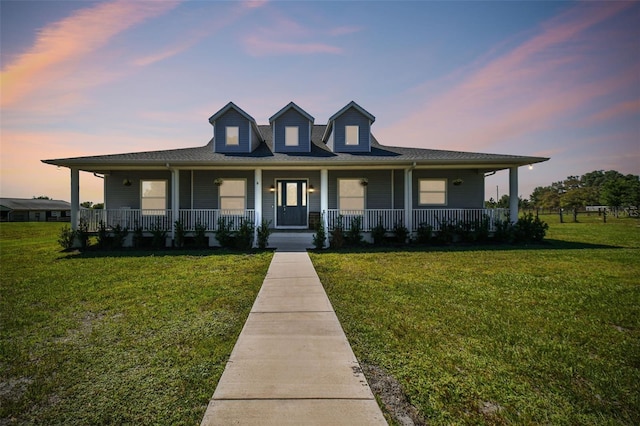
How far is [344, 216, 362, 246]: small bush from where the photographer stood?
36.6 ft

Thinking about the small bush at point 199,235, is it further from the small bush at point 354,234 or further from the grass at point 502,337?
the grass at point 502,337

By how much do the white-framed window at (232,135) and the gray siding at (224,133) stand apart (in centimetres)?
9

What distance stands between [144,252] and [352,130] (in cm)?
1027

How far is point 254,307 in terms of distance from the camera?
4.47 m

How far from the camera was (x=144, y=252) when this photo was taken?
10.3 meters

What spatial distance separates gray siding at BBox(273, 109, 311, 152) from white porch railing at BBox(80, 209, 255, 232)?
376 cm

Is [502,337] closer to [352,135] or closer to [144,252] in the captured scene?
[144,252]

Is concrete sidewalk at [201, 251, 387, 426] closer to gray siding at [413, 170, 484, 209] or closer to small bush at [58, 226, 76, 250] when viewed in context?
gray siding at [413, 170, 484, 209]

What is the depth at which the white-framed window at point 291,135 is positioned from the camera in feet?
44.7

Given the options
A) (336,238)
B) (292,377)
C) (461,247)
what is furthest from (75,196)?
(461,247)

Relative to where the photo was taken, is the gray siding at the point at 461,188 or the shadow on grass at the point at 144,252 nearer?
the shadow on grass at the point at 144,252

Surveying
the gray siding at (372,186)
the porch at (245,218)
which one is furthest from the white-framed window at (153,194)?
the gray siding at (372,186)

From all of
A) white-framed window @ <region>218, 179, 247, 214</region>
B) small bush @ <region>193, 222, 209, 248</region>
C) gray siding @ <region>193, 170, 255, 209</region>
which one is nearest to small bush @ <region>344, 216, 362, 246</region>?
gray siding @ <region>193, 170, 255, 209</region>

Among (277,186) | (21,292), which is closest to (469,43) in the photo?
(277,186)
